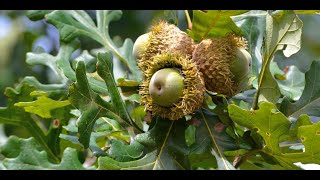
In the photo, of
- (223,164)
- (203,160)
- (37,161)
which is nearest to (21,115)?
(37,161)

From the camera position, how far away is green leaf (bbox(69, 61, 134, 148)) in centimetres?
142

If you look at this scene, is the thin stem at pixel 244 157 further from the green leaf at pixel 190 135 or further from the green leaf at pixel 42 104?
the green leaf at pixel 42 104

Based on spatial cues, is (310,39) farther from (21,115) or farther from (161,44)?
(161,44)

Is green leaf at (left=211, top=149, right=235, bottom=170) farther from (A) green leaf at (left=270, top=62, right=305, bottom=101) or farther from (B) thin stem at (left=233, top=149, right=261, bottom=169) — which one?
(A) green leaf at (left=270, top=62, right=305, bottom=101)

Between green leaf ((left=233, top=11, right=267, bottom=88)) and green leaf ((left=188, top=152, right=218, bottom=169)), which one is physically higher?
green leaf ((left=233, top=11, right=267, bottom=88))

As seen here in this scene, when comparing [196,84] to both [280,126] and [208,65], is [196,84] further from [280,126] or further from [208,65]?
[280,126]

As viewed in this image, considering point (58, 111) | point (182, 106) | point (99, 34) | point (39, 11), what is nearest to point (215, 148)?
point (182, 106)

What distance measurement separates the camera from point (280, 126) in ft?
4.63

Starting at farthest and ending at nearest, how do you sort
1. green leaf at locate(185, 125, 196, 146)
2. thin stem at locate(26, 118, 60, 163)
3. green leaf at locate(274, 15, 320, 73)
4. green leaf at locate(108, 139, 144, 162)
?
1. green leaf at locate(274, 15, 320, 73)
2. thin stem at locate(26, 118, 60, 163)
3. green leaf at locate(185, 125, 196, 146)
4. green leaf at locate(108, 139, 144, 162)

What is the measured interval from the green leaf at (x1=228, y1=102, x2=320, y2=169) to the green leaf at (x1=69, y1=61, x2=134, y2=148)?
28 centimetres

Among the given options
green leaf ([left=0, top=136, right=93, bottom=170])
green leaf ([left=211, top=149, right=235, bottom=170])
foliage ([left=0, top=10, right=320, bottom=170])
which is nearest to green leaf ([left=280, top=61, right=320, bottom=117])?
foliage ([left=0, top=10, right=320, bottom=170])

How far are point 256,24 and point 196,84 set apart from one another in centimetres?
44

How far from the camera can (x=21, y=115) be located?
189 centimetres

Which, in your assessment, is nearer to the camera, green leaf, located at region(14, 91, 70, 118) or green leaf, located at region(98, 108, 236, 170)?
green leaf, located at region(98, 108, 236, 170)
